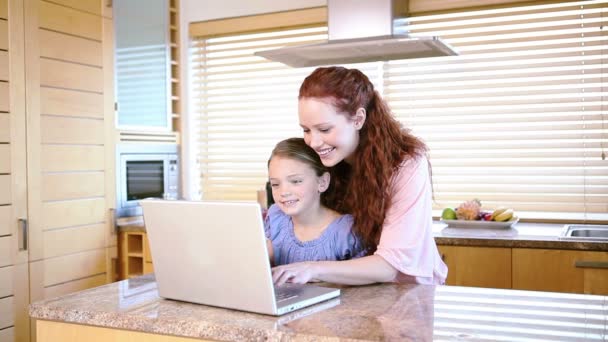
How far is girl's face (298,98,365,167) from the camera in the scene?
1.75 meters

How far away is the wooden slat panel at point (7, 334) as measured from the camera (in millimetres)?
3035

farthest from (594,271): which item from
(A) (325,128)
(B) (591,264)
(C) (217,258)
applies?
(C) (217,258)

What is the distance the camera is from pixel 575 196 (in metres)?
3.41

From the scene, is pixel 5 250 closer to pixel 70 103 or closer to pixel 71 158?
pixel 71 158

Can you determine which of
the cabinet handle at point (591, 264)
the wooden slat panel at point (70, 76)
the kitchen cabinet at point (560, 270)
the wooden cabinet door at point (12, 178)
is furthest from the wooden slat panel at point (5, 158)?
the cabinet handle at point (591, 264)

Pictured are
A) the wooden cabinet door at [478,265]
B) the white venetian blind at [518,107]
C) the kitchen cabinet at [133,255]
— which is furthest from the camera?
the kitchen cabinet at [133,255]

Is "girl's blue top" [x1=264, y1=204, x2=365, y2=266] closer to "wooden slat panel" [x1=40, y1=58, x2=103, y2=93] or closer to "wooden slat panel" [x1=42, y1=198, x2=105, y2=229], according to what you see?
"wooden slat panel" [x1=42, y1=198, x2=105, y2=229]

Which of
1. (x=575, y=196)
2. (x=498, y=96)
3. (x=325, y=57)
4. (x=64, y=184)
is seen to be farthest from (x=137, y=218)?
(x=575, y=196)

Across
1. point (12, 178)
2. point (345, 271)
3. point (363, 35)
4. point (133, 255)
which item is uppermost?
point (363, 35)

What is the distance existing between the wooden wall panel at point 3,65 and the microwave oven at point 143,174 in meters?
0.79

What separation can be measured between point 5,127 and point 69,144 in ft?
1.27

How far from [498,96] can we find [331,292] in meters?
2.28

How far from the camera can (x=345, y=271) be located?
167 cm

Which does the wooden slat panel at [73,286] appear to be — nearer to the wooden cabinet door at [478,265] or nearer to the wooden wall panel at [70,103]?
the wooden wall panel at [70,103]
